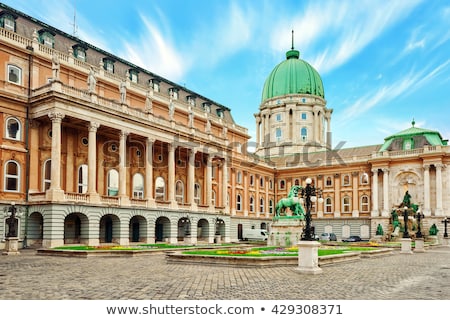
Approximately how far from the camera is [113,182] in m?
53.1

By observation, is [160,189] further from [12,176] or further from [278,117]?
Result: [278,117]

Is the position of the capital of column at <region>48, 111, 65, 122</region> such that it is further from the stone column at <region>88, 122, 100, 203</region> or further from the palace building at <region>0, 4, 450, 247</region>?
the stone column at <region>88, 122, 100, 203</region>

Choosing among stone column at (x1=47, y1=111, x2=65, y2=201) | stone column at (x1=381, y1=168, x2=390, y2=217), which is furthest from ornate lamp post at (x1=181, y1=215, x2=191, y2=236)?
stone column at (x1=381, y1=168, x2=390, y2=217)

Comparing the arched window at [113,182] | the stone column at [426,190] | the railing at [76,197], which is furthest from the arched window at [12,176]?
the stone column at [426,190]

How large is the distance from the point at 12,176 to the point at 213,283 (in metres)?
31.4

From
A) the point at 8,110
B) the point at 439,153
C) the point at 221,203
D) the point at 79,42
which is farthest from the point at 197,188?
the point at 439,153

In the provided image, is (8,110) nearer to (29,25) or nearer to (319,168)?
(29,25)

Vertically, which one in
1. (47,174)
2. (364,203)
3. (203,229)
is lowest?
(203,229)

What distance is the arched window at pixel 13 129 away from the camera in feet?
140

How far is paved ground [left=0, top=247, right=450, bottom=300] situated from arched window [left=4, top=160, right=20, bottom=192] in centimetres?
2054

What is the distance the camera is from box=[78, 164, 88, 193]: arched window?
48.7 metres

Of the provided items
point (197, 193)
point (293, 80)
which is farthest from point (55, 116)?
point (293, 80)

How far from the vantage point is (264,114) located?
10988 centimetres

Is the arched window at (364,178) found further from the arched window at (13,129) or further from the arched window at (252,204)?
the arched window at (13,129)
